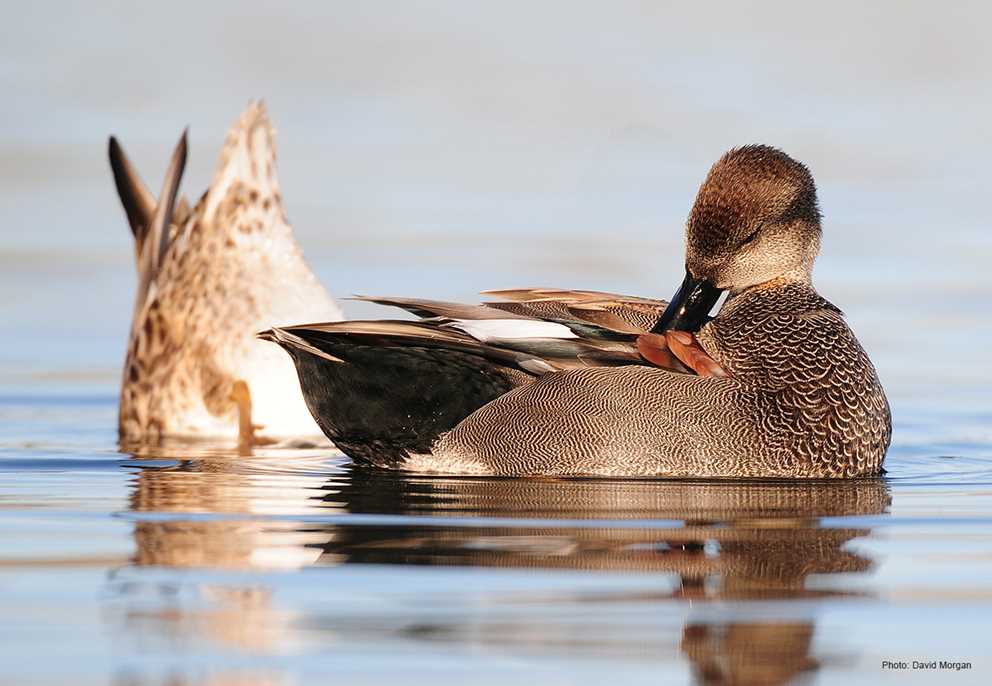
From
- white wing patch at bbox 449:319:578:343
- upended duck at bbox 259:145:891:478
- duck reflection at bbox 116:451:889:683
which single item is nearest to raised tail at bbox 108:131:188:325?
duck reflection at bbox 116:451:889:683

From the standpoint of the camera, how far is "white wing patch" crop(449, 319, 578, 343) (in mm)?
7105

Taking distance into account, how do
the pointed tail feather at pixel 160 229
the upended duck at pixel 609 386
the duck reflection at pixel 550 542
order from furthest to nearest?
1. the pointed tail feather at pixel 160 229
2. the upended duck at pixel 609 386
3. the duck reflection at pixel 550 542

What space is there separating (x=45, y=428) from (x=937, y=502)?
4309 millimetres

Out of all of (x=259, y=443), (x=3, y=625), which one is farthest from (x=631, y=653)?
(x=259, y=443)

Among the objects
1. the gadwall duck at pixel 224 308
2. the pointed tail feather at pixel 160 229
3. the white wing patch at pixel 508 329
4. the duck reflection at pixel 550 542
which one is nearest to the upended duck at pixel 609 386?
the white wing patch at pixel 508 329

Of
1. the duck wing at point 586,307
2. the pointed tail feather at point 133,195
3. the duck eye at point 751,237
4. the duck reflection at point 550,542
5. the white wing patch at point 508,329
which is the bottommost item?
the duck reflection at point 550,542

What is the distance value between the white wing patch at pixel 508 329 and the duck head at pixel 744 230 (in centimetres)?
56

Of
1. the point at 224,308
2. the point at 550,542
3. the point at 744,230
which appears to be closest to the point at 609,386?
the point at 744,230

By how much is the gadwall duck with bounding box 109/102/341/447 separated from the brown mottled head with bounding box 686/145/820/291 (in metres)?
2.12

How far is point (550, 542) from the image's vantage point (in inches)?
215

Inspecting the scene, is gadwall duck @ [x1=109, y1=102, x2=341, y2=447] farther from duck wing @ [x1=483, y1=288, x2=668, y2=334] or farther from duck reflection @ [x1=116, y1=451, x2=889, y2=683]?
duck wing @ [x1=483, y1=288, x2=668, y2=334]

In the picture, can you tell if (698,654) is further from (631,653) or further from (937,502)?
(937,502)

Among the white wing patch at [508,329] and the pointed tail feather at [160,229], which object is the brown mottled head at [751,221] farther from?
the pointed tail feather at [160,229]

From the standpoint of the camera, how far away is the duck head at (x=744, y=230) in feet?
25.1
